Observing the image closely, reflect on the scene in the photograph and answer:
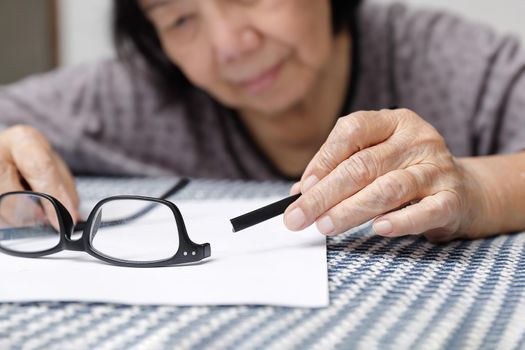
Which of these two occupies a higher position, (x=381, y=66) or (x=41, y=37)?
(x=41, y=37)

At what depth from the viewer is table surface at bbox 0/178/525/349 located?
1.07ft

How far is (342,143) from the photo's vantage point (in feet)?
1.58

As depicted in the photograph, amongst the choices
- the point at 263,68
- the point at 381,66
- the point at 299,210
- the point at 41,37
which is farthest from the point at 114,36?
the point at 41,37

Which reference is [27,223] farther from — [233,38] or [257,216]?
[233,38]

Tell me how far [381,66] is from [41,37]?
116 centimetres

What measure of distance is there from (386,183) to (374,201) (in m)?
0.02

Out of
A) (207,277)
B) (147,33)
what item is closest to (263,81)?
(147,33)

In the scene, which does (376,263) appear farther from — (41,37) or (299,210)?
(41,37)

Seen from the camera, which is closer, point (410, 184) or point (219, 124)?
point (410, 184)

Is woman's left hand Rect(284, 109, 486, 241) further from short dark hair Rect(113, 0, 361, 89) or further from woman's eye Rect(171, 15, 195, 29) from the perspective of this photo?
short dark hair Rect(113, 0, 361, 89)

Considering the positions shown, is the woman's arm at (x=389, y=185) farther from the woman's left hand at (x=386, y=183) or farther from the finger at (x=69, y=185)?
the finger at (x=69, y=185)

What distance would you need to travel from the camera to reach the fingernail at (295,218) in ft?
1.53

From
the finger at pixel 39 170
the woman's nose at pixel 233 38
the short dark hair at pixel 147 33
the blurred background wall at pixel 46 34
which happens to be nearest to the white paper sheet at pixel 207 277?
the finger at pixel 39 170

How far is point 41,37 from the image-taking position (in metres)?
1.79
